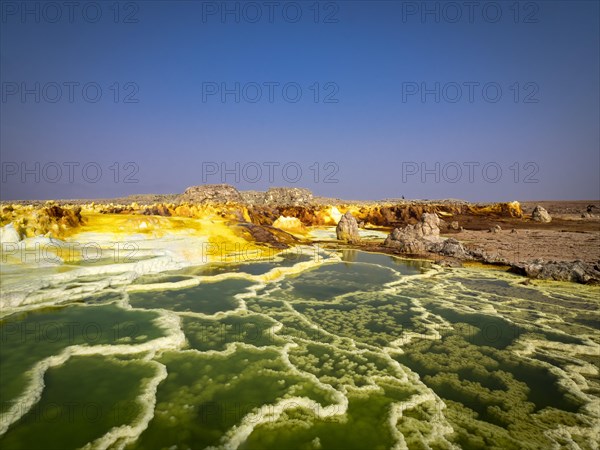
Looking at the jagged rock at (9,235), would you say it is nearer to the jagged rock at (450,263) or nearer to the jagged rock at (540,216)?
the jagged rock at (450,263)

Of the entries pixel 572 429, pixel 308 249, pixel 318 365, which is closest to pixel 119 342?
pixel 318 365

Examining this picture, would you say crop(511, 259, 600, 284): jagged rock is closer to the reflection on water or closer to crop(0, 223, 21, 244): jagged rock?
the reflection on water

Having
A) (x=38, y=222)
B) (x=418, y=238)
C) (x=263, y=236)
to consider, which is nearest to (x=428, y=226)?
(x=418, y=238)

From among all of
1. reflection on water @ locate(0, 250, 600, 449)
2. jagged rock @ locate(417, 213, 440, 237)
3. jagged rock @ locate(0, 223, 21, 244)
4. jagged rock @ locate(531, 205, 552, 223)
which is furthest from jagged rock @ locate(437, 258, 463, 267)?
jagged rock @ locate(531, 205, 552, 223)

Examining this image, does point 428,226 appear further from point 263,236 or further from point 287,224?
point 287,224

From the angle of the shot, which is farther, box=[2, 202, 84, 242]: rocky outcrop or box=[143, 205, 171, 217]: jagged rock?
box=[143, 205, 171, 217]: jagged rock

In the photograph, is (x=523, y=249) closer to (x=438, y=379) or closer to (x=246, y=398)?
(x=438, y=379)

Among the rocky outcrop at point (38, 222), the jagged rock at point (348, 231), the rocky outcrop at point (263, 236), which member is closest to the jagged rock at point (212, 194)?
the jagged rock at point (348, 231)
